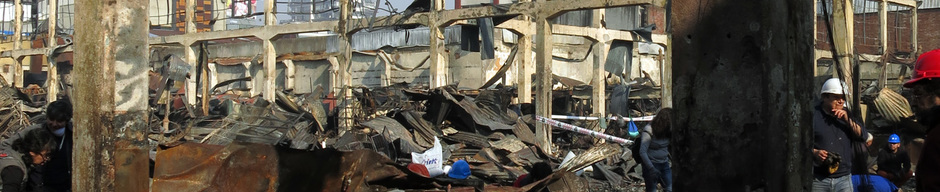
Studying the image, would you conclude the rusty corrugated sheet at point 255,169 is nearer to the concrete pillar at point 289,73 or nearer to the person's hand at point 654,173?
the person's hand at point 654,173

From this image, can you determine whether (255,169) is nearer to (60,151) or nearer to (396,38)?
(60,151)

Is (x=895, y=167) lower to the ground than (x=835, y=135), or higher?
lower

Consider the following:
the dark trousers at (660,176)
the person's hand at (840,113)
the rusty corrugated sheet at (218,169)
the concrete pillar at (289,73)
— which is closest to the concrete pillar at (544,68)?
the dark trousers at (660,176)

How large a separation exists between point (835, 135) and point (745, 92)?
3152 millimetres

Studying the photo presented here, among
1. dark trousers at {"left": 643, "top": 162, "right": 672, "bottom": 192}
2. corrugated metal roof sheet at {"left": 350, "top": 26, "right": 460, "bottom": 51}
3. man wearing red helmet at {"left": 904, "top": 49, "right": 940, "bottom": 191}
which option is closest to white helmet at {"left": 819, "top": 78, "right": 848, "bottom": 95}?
man wearing red helmet at {"left": 904, "top": 49, "right": 940, "bottom": 191}

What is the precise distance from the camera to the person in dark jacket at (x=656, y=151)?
8.55m

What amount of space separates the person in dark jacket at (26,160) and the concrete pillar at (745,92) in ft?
15.5

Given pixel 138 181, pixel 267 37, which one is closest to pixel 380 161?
pixel 138 181

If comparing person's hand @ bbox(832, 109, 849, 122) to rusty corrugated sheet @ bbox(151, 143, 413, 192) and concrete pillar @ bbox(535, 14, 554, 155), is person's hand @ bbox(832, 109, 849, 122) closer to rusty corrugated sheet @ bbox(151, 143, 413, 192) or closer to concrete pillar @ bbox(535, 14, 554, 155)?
rusty corrugated sheet @ bbox(151, 143, 413, 192)

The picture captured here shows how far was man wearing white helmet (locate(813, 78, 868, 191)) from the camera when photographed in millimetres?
5672

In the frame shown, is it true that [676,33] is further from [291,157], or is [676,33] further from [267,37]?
[267,37]

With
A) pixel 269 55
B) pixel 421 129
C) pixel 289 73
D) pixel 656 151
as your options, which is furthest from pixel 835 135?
pixel 289 73

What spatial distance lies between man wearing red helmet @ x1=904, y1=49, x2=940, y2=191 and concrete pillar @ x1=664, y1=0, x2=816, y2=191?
1.17 feet

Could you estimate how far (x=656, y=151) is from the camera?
8742 mm
